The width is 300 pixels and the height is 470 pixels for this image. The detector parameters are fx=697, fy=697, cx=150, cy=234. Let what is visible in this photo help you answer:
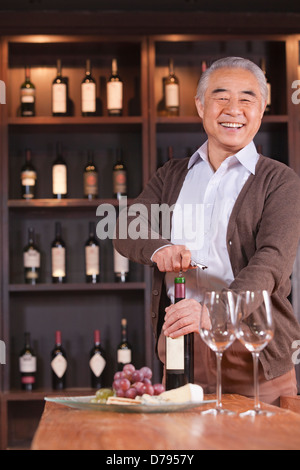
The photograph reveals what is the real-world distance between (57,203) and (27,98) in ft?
1.83

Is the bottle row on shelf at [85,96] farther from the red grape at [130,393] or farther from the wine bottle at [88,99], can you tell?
the red grape at [130,393]

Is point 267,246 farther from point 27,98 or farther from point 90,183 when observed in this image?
point 27,98

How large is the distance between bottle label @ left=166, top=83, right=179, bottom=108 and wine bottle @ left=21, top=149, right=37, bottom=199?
2.31ft

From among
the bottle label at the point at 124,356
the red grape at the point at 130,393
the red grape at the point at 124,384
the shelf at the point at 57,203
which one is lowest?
the bottle label at the point at 124,356

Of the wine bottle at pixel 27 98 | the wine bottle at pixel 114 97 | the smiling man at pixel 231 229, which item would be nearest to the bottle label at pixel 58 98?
the wine bottle at pixel 27 98

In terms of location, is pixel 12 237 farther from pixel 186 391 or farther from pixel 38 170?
pixel 186 391

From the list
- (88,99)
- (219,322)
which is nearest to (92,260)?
(88,99)

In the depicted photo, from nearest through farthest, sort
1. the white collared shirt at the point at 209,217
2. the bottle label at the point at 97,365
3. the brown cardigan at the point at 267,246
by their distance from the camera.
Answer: the brown cardigan at the point at 267,246, the white collared shirt at the point at 209,217, the bottle label at the point at 97,365

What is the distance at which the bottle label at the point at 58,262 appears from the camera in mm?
3264

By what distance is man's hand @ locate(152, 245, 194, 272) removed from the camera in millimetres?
1579

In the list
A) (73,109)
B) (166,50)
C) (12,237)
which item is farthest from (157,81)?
(12,237)

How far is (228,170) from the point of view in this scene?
1.87 meters

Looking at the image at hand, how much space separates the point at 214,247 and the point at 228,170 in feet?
0.74
